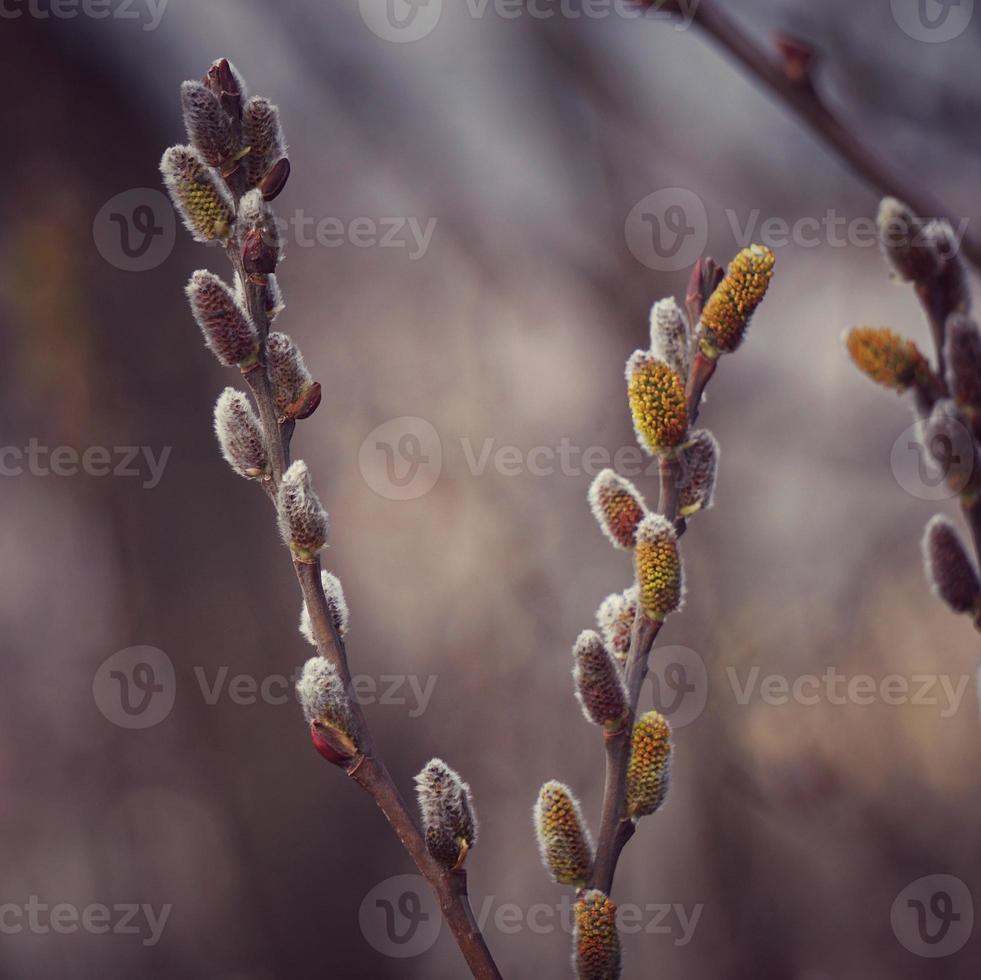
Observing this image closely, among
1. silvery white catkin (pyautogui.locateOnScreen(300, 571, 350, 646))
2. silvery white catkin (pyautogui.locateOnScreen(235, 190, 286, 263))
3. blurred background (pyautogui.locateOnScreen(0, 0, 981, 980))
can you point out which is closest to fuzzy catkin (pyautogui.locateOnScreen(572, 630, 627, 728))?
silvery white catkin (pyautogui.locateOnScreen(300, 571, 350, 646))

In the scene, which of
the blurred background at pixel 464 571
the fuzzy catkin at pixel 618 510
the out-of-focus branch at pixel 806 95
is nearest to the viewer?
the out-of-focus branch at pixel 806 95

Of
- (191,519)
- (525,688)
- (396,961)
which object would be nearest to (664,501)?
(525,688)

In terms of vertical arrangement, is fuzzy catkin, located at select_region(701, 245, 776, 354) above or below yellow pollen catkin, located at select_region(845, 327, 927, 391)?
above

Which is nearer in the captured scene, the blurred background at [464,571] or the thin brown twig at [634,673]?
the thin brown twig at [634,673]

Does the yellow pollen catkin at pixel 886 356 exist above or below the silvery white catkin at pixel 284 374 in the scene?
below

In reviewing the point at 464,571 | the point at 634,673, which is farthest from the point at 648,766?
the point at 464,571

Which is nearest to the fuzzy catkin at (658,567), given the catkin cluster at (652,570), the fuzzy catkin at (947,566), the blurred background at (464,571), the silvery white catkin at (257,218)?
the catkin cluster at (652,570)

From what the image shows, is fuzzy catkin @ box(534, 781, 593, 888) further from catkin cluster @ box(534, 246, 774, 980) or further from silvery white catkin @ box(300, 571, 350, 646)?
silvery white catkin @ box(300, 571, 350, 646)

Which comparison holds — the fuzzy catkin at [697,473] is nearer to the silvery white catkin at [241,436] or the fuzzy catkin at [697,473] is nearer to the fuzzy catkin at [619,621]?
the fuzzy catkin at [619,621]
